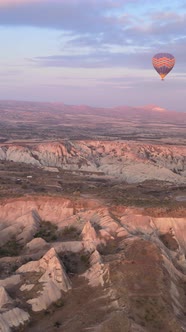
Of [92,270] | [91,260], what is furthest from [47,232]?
[92,270]

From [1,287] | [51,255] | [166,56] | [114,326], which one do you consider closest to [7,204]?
[51,255]

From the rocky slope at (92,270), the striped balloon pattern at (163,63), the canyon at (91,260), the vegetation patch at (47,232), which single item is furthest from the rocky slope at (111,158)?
the rocky slope at (92,270)

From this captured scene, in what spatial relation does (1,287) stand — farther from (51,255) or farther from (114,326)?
(114,326)

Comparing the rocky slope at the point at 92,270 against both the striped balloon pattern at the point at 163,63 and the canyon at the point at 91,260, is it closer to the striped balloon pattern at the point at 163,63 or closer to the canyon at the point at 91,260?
the canyon at the point at 91,260

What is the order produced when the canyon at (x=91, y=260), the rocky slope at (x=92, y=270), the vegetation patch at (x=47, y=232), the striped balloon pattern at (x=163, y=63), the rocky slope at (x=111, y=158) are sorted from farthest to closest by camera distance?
the striped balloon pattern at (x=163, y=63) < the rocky slope at (x=111, y=158) < the vegetation patch at (x=47, y=232) < the canyon at (x=91, y=260) < the rocky slope at (x=92, y=270)

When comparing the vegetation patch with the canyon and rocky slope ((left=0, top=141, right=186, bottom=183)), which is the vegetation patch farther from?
rocky slope ((left=0, top=141, right=186, bottom=183))

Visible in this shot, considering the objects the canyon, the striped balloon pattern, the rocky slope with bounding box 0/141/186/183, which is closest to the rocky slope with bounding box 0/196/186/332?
the canyon
